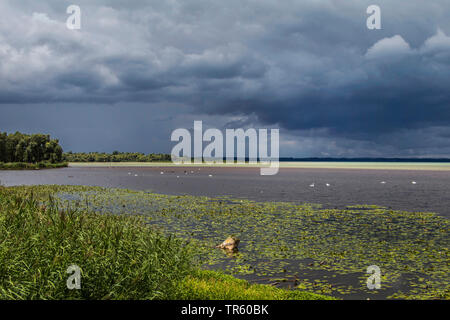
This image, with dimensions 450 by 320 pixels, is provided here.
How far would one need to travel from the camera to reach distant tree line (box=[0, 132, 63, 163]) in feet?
520

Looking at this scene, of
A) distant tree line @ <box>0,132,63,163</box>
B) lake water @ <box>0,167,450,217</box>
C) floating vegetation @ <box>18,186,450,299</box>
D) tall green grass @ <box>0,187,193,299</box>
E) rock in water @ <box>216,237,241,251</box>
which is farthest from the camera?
distant tree line @ <box>0,132,63,163</box>

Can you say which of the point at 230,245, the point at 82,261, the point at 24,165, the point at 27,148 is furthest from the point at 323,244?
the point at 27,148

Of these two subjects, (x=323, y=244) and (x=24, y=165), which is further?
(x=24, y=165)

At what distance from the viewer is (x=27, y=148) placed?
158875 mm

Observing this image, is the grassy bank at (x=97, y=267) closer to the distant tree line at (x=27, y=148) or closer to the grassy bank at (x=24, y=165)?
the grassy bank at (x=24, y=165)

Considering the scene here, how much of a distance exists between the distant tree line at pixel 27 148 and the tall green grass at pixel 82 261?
166 meters

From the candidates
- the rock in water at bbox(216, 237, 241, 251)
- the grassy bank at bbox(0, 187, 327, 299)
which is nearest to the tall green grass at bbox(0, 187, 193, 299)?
the grassy bank at bbox(0, 187, 327, 299)

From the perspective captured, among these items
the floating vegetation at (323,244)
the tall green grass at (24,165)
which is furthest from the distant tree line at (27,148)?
the floating vegetation at (323,244)

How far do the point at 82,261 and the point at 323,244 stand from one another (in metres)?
13.8

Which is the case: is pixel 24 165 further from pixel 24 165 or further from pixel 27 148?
pixel 27 148

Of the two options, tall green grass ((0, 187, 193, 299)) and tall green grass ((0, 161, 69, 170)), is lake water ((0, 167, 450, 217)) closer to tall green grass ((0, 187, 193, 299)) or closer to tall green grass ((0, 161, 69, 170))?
tall green grass ((0, 187, 193, 299))
